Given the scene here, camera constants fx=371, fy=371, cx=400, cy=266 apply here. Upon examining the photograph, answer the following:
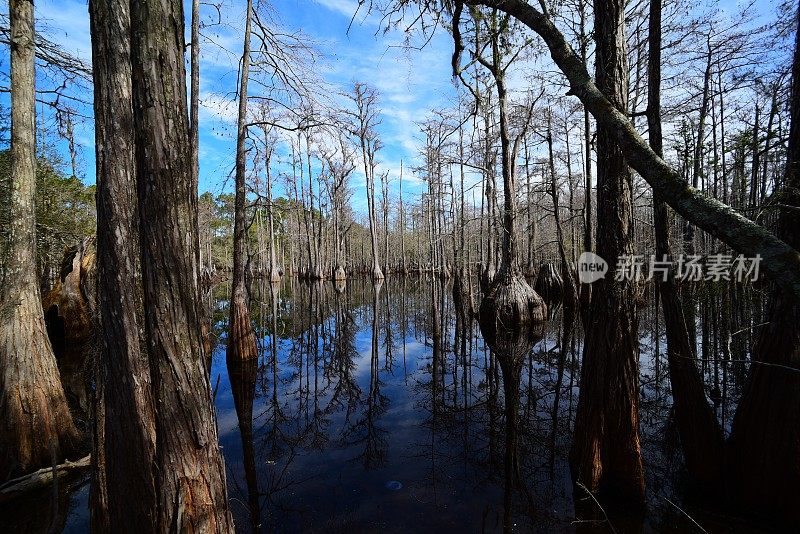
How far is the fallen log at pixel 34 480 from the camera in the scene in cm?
307

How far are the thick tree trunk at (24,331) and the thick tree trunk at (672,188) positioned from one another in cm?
474

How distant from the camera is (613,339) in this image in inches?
121

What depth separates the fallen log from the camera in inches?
121

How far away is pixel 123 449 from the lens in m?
2.21

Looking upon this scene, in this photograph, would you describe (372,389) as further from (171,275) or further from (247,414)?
(171,275)

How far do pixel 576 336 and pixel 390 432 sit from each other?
23.0 feet

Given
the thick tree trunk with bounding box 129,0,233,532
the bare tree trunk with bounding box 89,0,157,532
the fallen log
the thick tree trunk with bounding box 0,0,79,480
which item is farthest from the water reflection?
the thick tree trunk with bounding box 0,0,79,480

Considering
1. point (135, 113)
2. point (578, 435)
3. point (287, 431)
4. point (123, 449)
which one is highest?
point (135, 113)

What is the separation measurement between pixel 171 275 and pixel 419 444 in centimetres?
363

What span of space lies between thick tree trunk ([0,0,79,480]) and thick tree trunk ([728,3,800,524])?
238 inches

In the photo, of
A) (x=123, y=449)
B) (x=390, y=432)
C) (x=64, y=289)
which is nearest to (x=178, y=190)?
(x=123, y=449)

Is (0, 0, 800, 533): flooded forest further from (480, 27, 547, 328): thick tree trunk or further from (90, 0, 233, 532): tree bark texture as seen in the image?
(480, 27, 547, 328): thick tree trunk

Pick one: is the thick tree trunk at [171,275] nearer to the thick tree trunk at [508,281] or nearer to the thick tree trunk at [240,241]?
the thick tree trunk at [240,241]

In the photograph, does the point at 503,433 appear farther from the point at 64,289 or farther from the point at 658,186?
the point at 64,289
